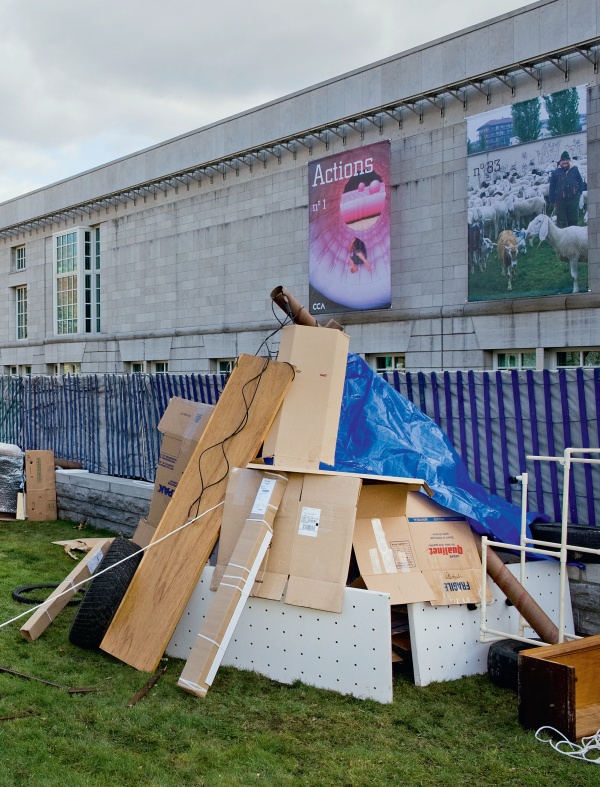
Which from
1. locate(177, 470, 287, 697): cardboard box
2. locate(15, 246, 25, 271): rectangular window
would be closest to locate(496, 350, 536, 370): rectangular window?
locate(177, 470, 287, 697): cardboard box

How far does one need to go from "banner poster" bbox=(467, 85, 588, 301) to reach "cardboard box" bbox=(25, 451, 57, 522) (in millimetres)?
10169

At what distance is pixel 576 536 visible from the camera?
586 cm

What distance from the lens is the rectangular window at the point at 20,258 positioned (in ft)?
118

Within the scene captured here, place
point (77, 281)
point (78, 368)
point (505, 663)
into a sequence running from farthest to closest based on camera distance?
1. point (78, 368)
2. point (77, 281)
3. point (505, 663)

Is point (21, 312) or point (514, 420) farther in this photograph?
point (21, 312)

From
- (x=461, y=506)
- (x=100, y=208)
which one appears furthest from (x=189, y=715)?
(x=100, y=208)

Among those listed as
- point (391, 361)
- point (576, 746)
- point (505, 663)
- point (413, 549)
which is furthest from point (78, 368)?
point (576, 746)

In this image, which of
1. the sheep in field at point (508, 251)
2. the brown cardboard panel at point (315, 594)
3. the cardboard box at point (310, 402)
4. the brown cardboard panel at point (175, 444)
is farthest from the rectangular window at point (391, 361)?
the brown cardboard panel at point (315, 594)

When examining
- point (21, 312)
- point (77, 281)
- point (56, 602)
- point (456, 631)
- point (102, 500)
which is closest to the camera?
point (456, 631)

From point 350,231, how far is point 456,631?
1578 cm

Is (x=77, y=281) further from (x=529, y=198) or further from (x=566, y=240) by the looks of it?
(x=566, y=240)

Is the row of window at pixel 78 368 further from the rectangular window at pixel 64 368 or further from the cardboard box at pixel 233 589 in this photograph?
the cardboard box at pixel 233 589

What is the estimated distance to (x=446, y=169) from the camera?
1847cm

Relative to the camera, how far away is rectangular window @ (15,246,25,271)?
36000mm
